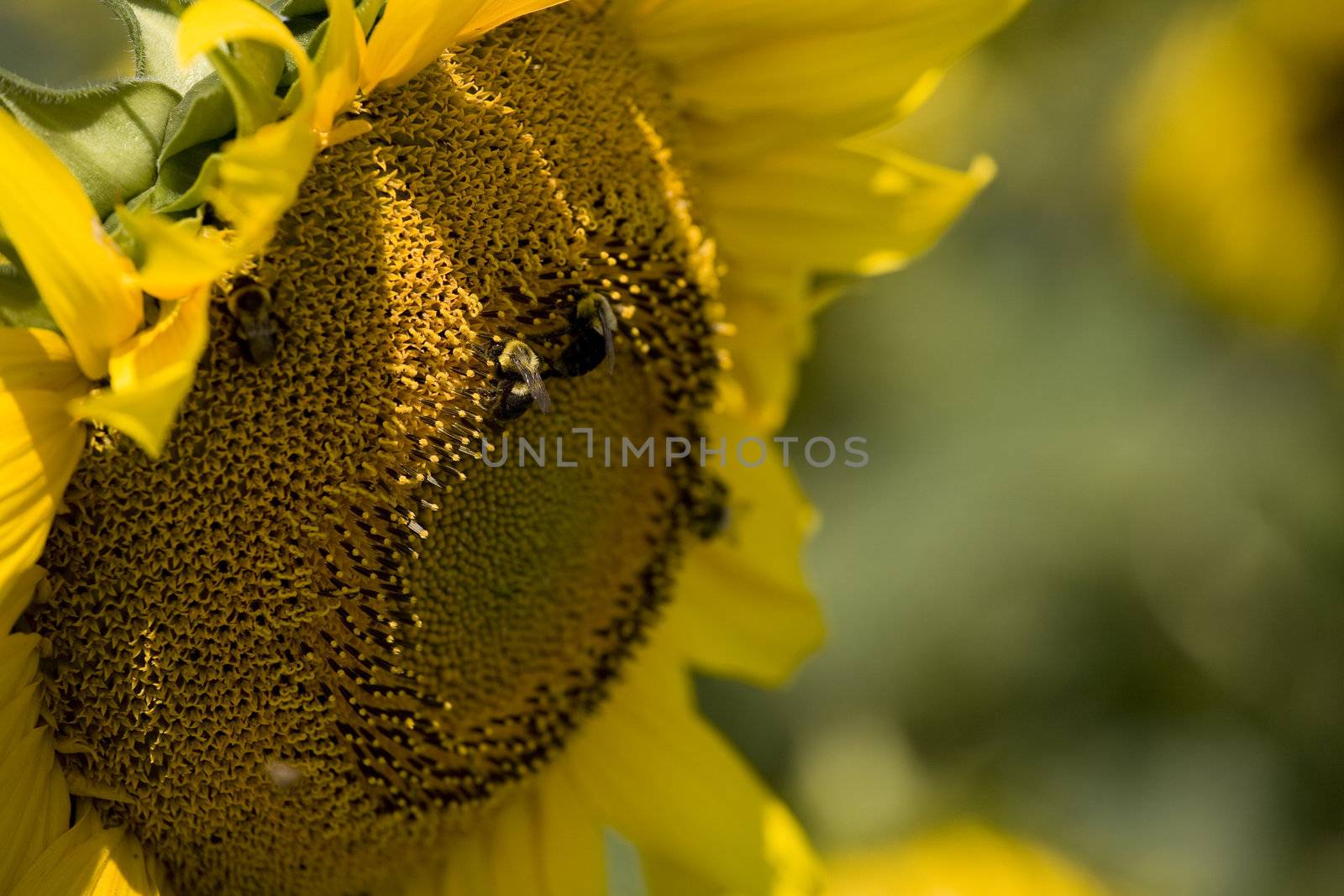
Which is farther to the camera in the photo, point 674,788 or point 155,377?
point 674,788

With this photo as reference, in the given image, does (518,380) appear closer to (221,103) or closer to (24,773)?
(221,103)

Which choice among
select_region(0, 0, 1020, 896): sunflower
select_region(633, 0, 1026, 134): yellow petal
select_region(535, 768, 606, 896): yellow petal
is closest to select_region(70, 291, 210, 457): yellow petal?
select_region(0, 0, 1020, 896): sunflower

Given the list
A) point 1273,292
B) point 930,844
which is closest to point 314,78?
point 930,844

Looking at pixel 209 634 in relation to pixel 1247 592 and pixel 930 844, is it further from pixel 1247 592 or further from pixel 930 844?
pixel 1247 592

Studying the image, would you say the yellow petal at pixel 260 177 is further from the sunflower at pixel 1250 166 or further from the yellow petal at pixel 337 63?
the sunflower at pixel 1250 166

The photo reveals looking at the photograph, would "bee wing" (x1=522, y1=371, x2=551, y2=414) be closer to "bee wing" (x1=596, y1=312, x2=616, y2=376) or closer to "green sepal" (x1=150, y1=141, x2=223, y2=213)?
"bee wing" (x1=596, y1=312, x2=616, y2=376)

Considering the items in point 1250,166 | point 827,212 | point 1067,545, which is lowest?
point 1067,545

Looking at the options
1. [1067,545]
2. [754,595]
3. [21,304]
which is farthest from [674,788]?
[1067,545]
